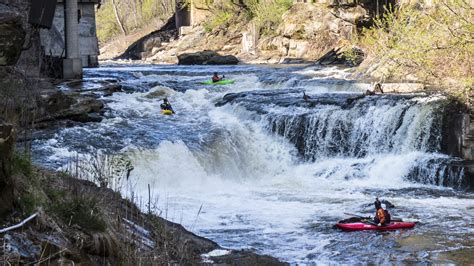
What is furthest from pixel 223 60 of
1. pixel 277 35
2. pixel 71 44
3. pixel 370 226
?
pixel 370 226

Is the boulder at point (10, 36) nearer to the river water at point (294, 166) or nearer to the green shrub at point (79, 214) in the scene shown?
the green shrub at point (79, 214)

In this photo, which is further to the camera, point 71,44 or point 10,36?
point 71,44

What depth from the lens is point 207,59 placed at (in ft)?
131

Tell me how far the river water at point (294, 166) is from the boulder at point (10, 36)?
15.2 ft

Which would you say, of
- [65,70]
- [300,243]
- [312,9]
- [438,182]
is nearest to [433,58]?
[438,182]

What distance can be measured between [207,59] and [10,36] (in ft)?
115

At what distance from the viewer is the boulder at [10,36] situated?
5023 mm

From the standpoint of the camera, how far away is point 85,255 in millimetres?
4340

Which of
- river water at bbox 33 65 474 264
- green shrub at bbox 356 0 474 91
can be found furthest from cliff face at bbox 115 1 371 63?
green shrub at bbox 356 0 474 91

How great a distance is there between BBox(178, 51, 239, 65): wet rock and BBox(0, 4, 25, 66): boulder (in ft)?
110

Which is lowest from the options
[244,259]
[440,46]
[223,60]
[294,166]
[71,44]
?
[294,166]

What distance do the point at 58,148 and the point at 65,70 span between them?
8841 millimetres

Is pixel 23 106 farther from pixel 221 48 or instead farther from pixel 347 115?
pixel 221 48

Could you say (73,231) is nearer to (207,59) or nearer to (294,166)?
(294,166)
